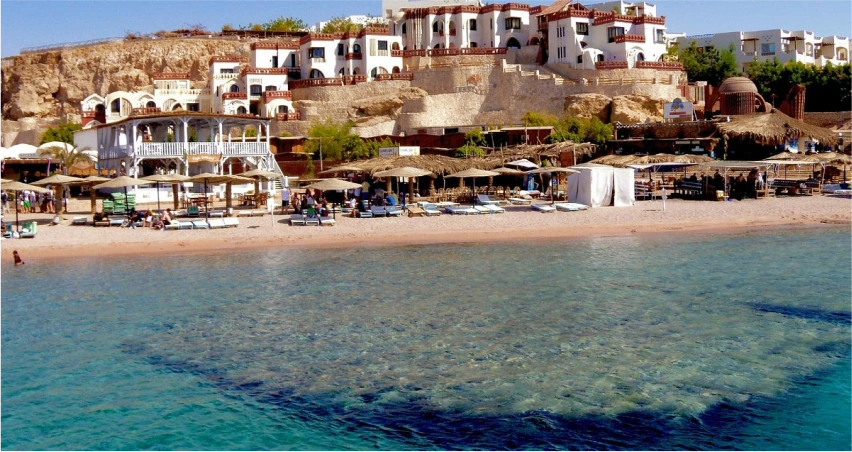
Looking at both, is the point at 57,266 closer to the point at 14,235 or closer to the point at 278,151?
the point at 14,235

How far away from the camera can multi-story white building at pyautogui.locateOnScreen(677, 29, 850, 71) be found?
65312 millimetres

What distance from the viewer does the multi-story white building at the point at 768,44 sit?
65.3 m

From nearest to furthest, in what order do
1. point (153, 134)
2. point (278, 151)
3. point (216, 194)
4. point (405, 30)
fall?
point (216, 194), point (153, 134), point (278, 151), point (405, 30)

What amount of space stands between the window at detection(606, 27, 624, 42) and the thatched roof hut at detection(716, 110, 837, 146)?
17.3 metres

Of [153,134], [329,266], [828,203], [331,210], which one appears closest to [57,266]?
[329,266]

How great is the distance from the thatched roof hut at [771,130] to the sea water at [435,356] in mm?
14195

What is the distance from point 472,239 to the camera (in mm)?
23953

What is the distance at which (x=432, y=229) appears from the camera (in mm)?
25375

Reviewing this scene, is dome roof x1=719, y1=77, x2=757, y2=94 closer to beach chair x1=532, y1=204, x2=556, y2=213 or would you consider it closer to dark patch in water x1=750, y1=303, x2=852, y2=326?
beach chair x1=532, y1=204, x2=556, y2=213

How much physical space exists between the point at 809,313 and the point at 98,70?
199ft

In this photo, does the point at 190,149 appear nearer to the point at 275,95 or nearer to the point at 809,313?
the point at 275,95

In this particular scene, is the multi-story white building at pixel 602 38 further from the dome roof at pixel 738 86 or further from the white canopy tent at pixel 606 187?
the white canopy tent at pixel 606 187

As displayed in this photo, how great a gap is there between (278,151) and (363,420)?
39.9 m

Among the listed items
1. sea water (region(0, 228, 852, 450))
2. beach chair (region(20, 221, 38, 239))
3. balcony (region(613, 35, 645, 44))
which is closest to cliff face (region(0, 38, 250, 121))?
balcony (region(613, 35, 645, 44))
